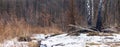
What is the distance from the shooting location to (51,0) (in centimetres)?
1616

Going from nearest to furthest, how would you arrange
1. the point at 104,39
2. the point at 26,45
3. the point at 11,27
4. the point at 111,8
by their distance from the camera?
the point at 104,39, the point at 26,45, the point at 11,27, the point at 111,8

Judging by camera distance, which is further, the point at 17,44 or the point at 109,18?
the point at 109,18

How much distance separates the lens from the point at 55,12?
1442 cm

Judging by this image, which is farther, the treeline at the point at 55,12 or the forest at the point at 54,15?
the treeline at the point at 55,12

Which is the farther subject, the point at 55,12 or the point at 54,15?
the point at 55,12

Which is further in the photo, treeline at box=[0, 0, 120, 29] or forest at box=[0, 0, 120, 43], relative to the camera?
treeline at box=[0, 0, 120, 29]

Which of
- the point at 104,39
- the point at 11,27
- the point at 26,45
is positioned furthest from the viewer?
the point at 11,27

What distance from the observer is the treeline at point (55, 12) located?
10.6 meters

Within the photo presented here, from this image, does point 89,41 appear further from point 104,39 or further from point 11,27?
point 11,27

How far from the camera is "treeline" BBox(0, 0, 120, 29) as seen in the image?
1064 cm

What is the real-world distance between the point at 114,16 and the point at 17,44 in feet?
22.4

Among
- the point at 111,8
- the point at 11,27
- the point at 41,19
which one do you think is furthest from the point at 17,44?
the point at 111,8

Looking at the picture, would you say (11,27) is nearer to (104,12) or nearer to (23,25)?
(23,25)

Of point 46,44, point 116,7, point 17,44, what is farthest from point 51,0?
point 46,44
